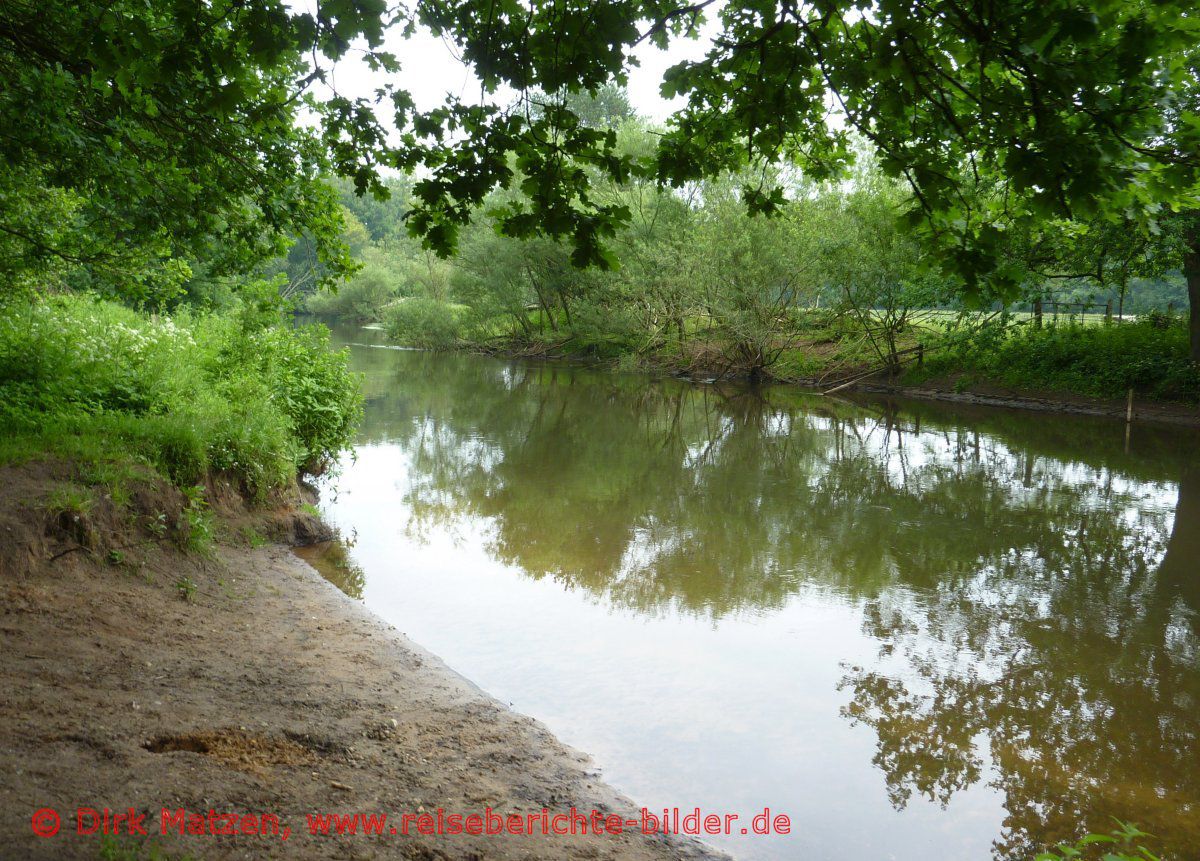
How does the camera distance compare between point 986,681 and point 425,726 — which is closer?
point 425,726

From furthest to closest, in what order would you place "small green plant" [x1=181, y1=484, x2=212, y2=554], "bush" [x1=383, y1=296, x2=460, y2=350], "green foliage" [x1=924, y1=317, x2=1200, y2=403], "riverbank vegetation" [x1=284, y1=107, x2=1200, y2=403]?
"bush" [x1=383, y1=296, x2=460, y2=350] → "riverbank vegetation" [x1=284, y1=107, x2=1200, y2=403] → "green foliage" [x1=924, y1=317, x2=1200, y2=403] → "small green plant" [x1=181, y1=484, x2=212, y2=554]

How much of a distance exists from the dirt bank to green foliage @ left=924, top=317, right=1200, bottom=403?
23.0 m

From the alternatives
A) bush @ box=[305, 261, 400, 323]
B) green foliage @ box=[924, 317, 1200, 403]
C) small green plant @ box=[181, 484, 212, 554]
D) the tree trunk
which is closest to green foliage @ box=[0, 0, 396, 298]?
→ small green plant @ box=[181, 484, 212, 554]

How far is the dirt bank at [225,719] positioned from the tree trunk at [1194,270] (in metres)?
18.8

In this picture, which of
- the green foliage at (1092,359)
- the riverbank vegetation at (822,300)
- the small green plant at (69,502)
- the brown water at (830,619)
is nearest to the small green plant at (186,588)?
the small green plant at (69,502)

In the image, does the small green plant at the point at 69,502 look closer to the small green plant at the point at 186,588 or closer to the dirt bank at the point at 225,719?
the dirt bank at the point at 225,719

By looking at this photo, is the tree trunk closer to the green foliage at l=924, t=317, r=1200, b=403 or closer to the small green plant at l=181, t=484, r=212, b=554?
the green foliage at l=924, t=317, r=1200, b=403

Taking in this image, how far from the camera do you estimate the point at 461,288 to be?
136ft

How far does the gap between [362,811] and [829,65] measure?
173 inches

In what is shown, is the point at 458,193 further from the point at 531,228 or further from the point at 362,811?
the point at 362,811

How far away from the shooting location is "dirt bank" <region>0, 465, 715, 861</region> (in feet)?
10.9

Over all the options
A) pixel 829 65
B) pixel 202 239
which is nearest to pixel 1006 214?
pixel 829 65

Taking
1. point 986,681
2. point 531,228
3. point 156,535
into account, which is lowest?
point 986,681
